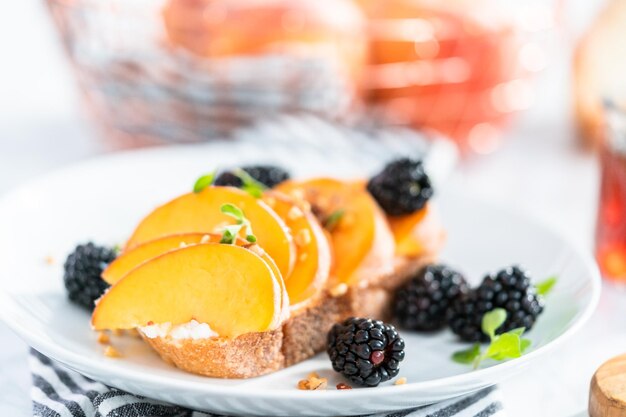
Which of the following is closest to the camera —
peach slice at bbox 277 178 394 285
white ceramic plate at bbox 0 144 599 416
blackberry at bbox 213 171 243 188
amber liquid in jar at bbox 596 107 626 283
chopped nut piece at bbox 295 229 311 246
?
white ceramic plate at bbox 0 144 599 416

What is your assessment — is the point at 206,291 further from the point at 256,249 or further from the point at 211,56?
the point at 211,56

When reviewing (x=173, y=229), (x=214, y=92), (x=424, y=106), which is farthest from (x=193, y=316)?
(x=424, y=106)

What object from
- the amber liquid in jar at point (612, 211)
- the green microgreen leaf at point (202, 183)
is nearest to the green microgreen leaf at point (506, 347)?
the green microgreen leaf at point (202, 183)

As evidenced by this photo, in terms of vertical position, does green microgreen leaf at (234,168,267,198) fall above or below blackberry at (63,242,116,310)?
above

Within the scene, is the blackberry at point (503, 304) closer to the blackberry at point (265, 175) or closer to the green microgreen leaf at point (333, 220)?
the green microgreen leaf at point (333, 220)

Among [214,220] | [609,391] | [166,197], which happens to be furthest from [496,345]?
[166,197]

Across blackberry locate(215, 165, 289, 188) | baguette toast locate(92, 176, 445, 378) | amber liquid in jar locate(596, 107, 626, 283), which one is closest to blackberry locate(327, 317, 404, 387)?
baguette toast locate(92, 176, 445, 378)

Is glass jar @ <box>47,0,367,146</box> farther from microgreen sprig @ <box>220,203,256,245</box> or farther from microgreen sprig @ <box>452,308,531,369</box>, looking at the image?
microgreen sprig @ <box>452,308,531,369</box>
